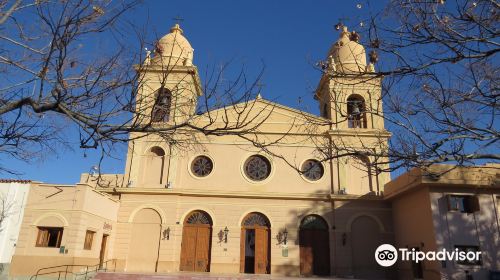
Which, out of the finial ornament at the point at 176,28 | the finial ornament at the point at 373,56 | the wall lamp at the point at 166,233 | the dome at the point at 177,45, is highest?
the finial ornament at the point at 176,28

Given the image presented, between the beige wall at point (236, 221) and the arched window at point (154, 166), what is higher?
the arched window at point (154, 166)

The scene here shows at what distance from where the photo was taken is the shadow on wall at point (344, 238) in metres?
20.6

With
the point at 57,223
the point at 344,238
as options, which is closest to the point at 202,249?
the point at 57,223

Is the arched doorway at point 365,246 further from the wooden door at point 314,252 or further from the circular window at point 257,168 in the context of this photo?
the circular window at point 257,168

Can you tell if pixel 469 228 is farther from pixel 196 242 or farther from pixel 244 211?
pixel 196 242

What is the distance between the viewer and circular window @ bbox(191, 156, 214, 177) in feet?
74.1

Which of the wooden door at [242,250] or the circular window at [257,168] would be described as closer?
the wooden door at [242,250]

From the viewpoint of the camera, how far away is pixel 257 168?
74.8ft

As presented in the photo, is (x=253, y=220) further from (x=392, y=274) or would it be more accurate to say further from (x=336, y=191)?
(x=392, y=274)

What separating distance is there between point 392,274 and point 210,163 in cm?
1139

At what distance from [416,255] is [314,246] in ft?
16.7

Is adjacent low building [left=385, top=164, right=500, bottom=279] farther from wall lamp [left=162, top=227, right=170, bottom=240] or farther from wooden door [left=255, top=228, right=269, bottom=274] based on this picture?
wall lamp [left=162, top=227, right=170, bottom=240]

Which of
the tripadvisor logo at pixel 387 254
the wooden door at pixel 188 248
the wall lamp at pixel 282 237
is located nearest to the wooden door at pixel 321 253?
the wall lamp at pixel 282 237

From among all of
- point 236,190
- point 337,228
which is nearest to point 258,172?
point 236,190
